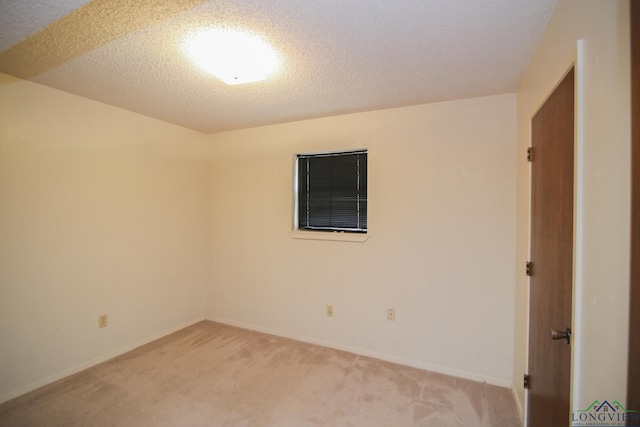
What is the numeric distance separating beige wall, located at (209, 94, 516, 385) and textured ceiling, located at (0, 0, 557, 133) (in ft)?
1.21

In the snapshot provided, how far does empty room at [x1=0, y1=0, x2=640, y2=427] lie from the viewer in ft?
3.81

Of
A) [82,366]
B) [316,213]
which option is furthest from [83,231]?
[316,213]

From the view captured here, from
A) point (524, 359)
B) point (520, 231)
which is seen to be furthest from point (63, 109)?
point (524, 359)

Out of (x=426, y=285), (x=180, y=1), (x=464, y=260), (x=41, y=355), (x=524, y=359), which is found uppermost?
(x=180, y=1)

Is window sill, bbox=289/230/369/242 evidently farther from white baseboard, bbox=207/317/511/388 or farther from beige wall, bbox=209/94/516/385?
white baseboard, bbox=207/317/511/388

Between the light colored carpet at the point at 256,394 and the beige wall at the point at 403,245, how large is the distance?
305 millimetres

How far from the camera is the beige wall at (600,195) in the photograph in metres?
0.79

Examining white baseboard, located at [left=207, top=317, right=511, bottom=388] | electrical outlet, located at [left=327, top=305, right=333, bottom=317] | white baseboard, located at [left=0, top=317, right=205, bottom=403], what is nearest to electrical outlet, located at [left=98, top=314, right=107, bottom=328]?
white baseboard, located at [left=0, top=317, right=205, bottom=403]

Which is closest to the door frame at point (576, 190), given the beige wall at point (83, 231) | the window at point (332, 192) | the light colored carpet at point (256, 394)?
the light colored carpet at point (256, 394)

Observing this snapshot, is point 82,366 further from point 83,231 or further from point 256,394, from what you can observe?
point 256,394

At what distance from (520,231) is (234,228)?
10.00 feet

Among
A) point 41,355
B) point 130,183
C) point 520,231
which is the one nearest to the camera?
point 520,231

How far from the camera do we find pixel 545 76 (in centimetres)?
151

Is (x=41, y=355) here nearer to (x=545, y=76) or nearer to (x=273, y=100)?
(x=273, y=100)
